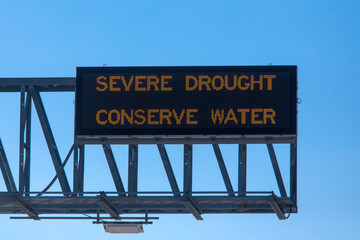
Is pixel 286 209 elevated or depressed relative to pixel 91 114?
depressed

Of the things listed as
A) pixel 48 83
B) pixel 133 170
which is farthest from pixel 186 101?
pixel 48 83

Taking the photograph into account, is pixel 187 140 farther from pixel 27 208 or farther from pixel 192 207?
pixel 27 208

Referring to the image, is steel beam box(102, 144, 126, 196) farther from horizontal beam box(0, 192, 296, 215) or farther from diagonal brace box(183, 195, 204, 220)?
diagonal brace box(183, 195, 204, 220)

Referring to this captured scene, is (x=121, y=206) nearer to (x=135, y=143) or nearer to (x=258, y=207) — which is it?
(x=135, y=143)

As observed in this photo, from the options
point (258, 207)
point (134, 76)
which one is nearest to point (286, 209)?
point (258, 207)

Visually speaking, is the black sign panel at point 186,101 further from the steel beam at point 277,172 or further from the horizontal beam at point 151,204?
the horizontal beam at point 151,204

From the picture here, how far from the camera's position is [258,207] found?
25.9 metres

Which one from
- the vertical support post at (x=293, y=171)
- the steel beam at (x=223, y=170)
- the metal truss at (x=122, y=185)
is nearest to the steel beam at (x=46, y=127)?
the metal truss at (x=122, y=185)

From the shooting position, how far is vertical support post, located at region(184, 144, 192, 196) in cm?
2562

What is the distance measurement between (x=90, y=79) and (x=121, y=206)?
306cm

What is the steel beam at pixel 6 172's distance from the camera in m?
26.3

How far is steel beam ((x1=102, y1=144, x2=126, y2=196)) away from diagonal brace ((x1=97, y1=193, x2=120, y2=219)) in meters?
0.39

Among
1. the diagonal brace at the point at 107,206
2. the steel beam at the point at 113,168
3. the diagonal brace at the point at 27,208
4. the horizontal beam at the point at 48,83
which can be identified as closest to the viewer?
the diagonal brace at the point at 107,206

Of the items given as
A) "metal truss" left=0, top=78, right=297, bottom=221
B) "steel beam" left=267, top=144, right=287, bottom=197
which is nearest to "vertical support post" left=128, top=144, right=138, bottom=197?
"metal truss" left=0, top=78, right=297, bottom=221
